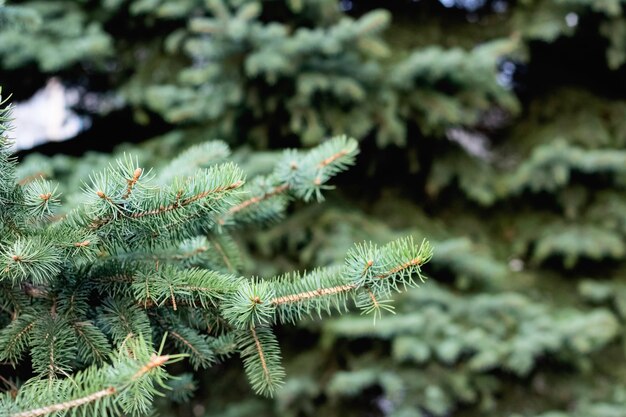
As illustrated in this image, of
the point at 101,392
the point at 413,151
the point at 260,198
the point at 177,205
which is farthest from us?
the point at 413,151

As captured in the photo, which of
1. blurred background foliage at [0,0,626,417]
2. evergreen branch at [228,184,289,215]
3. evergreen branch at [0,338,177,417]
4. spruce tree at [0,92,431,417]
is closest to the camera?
evergreen branch at [0,338,177,417]

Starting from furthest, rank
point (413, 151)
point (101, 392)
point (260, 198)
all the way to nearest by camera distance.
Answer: point (413, 151) < point (260, 198) < point (101, 392)

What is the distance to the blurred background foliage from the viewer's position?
2.24 meters

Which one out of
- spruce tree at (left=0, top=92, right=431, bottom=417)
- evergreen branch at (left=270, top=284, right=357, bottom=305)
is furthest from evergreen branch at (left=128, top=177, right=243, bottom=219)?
evergreen branch at (left=270, top=284, right=357, bottom=305)

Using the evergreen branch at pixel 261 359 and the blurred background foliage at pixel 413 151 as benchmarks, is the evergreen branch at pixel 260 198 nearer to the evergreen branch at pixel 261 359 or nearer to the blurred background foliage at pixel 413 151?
the evergreen branch at pixel 261 359

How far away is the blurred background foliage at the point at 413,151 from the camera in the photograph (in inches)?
88.2

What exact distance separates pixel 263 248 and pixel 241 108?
2.06 ft

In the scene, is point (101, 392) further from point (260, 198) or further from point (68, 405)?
point (260, 198)

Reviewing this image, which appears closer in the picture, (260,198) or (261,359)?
(261,359)

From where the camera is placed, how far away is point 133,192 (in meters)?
0.71

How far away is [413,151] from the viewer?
9.10 ft

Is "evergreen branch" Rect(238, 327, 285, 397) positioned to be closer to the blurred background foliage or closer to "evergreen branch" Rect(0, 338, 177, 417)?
"evergreen branch" Rect(0, 338, 177, 417)

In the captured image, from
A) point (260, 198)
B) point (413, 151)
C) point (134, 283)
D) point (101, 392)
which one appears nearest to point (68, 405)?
point (101, 392)

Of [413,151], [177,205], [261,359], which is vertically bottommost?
[413,151]
